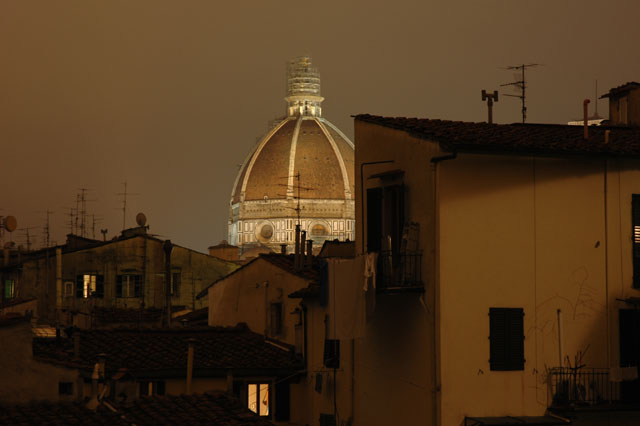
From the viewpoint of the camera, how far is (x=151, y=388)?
22.2 m

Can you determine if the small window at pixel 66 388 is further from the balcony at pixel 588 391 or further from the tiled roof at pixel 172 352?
the balcony at pixel 588 391

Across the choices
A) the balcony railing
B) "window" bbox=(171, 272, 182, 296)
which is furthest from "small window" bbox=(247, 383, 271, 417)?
"window" bbox=(171, 272, 182, 296)

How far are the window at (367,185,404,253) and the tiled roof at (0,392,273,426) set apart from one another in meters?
3.17

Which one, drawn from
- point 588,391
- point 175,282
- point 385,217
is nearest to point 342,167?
point 175,282

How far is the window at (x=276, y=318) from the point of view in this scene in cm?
2778

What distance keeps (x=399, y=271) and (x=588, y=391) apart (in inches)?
113

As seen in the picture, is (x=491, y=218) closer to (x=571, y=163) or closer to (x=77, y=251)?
(x=571, y=163)

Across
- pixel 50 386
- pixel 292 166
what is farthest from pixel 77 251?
pixel 292 166

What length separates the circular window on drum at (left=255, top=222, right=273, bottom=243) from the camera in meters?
116

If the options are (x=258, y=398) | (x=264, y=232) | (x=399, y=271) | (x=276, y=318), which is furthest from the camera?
(x=264, y=232)

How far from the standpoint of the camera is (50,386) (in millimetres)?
16516

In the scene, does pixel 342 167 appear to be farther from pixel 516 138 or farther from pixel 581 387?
pixel 581 387

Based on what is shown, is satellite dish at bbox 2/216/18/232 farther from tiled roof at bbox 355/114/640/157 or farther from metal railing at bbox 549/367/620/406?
metal railing at bbox 549/367/620/406

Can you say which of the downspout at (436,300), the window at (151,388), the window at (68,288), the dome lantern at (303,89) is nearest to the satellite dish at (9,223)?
the window at (68,288)
